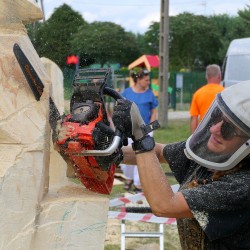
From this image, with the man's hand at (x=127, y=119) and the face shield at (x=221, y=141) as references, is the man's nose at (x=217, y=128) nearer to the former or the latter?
the face shield at (x=221, y=141)

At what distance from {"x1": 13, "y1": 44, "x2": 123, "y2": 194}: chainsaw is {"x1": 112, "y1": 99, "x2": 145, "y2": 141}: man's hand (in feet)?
0.12

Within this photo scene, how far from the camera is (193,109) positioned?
709cm

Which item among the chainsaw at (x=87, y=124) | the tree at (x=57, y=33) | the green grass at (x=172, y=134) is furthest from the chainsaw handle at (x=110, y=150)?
the green grass at (x=172, y=134)

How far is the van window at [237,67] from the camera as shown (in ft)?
34.5

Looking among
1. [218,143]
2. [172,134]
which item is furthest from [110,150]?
[172,134]

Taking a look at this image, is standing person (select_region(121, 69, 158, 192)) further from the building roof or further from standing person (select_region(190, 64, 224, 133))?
the building roof

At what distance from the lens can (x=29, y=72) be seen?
2.41 m

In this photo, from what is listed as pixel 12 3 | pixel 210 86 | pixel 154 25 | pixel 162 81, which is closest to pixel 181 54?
pixel 154 25

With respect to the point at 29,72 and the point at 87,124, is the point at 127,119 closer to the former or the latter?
the point at 87,124

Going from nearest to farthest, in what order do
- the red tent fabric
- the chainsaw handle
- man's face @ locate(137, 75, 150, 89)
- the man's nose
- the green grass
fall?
the chainsaw handle < the man's nose < the red tent fabric < man's face @ locate(137, 75, 150, 89) < the green grass

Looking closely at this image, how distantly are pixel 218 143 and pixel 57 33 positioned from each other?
1.17 m

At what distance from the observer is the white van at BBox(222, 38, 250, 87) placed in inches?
414

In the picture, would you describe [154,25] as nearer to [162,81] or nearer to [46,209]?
[162,81]

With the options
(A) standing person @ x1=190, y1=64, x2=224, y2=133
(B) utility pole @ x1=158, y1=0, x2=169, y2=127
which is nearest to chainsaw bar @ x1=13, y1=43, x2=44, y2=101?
(A) standing person @ x1=190, y1=64, x2=224, y2=133
